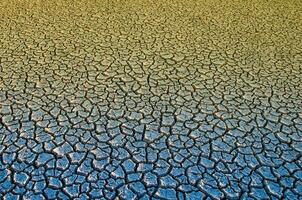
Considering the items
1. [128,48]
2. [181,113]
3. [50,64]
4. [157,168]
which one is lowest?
[157,168]

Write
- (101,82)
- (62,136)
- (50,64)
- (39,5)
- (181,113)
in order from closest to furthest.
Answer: (62,136), (181,113), (101,82), (50,64), (39,5)

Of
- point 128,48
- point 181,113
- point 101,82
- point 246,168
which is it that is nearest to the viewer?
point 246,168

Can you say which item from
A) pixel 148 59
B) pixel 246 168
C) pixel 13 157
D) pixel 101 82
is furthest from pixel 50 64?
pixel 246 168

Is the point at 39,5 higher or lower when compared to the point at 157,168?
higher

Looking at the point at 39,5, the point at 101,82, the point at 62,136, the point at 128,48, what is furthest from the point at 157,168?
the point at 39,5

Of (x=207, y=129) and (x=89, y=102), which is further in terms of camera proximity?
(x=89, y=102)

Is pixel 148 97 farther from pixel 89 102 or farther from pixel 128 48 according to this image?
pixel 128 48

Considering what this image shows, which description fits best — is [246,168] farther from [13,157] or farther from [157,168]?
[13,157]
